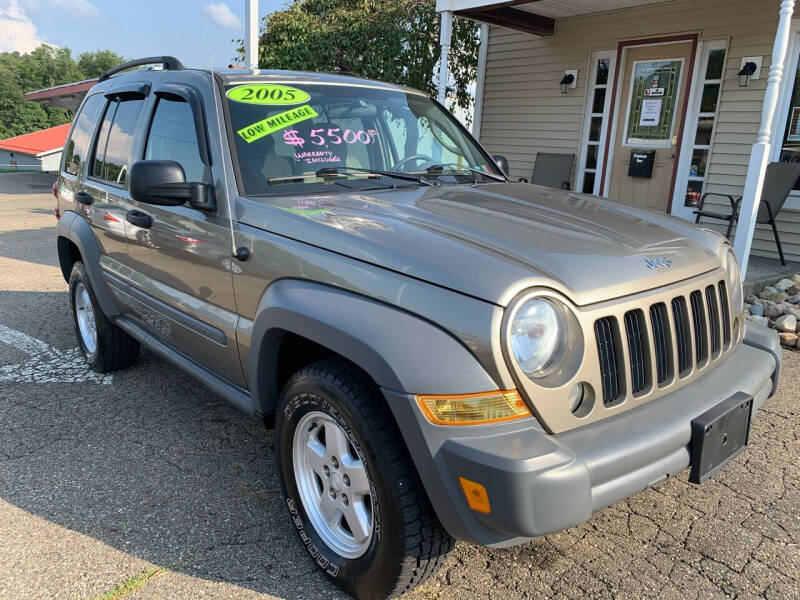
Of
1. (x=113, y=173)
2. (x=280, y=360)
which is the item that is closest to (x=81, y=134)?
(x=113, y=173)

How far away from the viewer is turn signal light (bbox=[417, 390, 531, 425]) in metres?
1.77

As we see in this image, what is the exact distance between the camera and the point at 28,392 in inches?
156

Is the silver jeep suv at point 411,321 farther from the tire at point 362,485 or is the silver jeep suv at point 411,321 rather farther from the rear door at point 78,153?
the rear door at point 78,153

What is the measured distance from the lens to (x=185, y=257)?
9.52 ft

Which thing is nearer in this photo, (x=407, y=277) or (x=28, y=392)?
(x=407, y=277)

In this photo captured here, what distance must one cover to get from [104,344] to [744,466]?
3881mm

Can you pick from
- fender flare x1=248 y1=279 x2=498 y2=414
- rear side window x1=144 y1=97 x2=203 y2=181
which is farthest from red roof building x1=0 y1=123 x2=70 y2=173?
fender flare x1=248 y1=279 x2=498 y2=414

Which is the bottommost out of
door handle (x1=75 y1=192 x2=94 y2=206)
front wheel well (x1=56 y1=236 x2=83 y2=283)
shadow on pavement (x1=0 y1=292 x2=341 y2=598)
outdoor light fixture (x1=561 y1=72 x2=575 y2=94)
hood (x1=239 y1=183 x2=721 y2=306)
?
shadow on pavement (x1=0 y1=292 x2=341 y2=598)

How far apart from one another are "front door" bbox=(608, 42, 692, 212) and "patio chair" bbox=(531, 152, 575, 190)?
661 millimetres

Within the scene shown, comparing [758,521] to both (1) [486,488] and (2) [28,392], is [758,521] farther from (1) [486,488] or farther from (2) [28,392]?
(2) [28,392]

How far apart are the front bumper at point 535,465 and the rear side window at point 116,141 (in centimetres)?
262

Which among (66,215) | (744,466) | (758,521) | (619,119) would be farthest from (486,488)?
(619,119)

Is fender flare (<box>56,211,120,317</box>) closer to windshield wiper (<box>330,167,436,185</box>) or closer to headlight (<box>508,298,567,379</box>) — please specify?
windshield wiper (<box>330,167,436,185</box>)

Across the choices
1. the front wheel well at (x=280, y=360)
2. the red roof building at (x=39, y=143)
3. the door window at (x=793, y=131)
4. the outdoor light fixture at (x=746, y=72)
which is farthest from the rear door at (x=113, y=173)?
the red roof building at (x=39, y=143)
